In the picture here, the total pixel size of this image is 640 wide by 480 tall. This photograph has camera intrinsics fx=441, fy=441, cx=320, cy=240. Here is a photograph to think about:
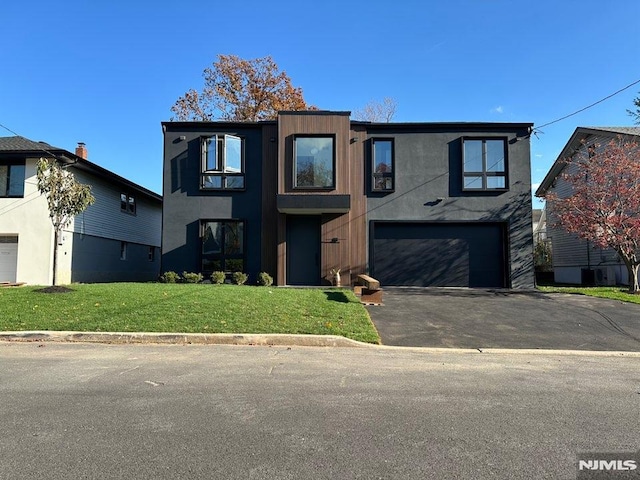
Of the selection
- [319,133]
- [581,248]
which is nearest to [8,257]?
[319,133]

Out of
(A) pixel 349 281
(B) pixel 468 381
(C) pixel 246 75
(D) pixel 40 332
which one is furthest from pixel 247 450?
(C) pixel 246 75

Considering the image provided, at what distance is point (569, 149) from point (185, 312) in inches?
944

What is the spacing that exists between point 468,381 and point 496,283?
1288 centimetres

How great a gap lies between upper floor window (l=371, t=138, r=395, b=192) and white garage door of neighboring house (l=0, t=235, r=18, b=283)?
15549mm

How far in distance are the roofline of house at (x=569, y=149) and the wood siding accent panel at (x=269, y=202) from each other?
13.1 metres

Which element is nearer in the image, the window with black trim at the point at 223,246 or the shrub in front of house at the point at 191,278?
the shrub in front of house at the point at 191,278

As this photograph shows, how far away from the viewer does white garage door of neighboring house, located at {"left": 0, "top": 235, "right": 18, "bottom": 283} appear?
18891 mm

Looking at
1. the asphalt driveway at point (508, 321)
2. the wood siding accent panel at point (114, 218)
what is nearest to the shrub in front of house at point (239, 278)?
the asphalt driveway at point (508, 321)

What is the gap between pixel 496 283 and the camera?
57.9ft

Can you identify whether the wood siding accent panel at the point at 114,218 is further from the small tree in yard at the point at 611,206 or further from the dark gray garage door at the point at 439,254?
the small tree in yard at the point at 611,206

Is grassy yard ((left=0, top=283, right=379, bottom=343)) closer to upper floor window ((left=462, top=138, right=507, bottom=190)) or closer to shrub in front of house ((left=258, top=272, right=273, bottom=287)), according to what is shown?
shrub in front of house ((left=258, top=272, right=273, bottom=287))

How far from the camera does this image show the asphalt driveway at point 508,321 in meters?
8.88

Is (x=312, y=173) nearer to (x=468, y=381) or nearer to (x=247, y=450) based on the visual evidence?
(x=468, y=381)

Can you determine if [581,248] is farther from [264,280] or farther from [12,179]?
[12,179]
